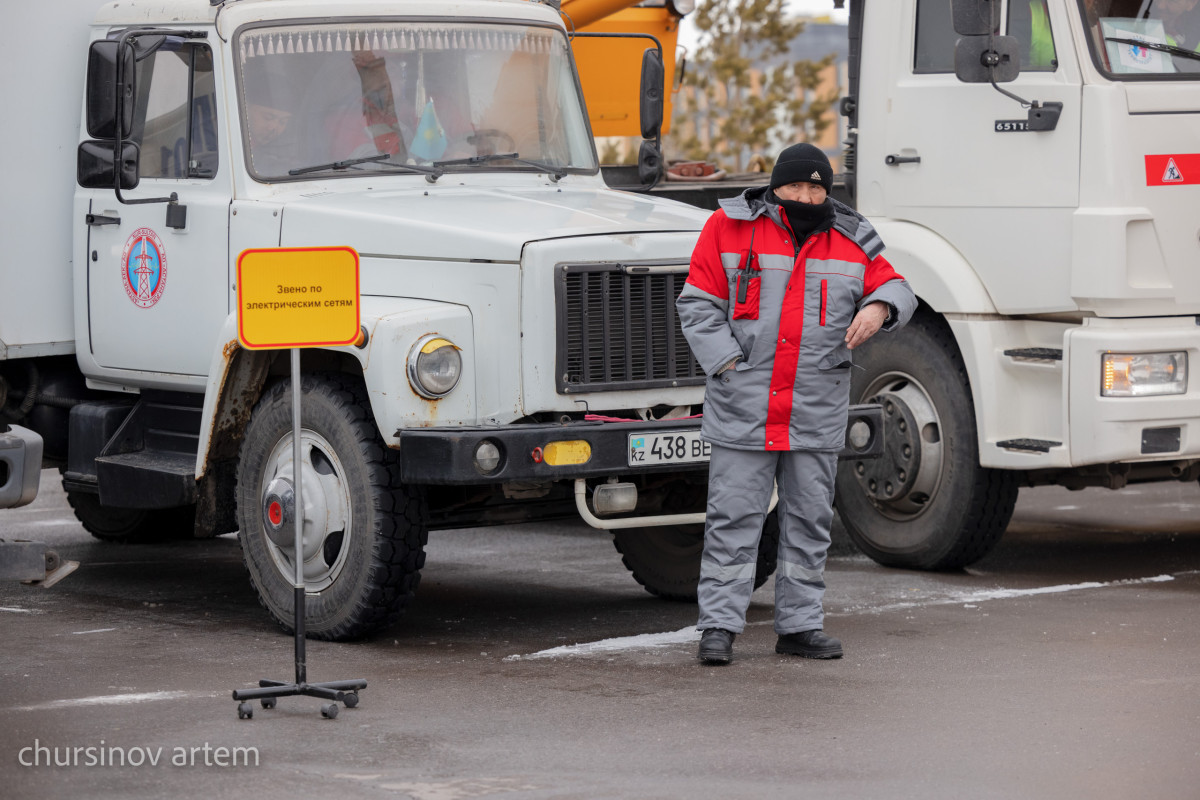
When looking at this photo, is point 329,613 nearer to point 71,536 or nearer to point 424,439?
point 424,439

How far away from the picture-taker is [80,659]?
310 inches

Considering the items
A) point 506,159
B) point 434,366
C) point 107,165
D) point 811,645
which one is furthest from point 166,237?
point 811,645

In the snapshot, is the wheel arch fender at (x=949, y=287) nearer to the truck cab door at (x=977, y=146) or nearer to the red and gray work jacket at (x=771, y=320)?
the truck cab door at (x=977, y=146)

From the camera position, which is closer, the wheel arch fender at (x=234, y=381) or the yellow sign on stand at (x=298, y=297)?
the yellow sign on stand at (x=298, y=297)

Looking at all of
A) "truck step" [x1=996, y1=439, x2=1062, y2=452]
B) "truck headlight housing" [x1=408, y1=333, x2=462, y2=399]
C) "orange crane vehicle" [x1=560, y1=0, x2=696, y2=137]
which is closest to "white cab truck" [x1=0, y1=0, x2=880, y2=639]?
"truck headlight housing" [x1=408, y1=333, x2=462, y2=399]

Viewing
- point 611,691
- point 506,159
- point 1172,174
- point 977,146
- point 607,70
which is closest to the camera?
point 611,691

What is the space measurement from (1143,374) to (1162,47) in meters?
1.50

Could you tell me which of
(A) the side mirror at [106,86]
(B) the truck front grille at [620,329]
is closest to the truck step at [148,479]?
(A) the side mirror at [106,86]

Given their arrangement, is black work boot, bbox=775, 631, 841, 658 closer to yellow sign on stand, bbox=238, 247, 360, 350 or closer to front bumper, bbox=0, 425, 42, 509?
yellow sign on stand, bbox=238, 247, 360, 350

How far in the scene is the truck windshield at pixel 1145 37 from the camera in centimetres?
916

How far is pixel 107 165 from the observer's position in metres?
8.87

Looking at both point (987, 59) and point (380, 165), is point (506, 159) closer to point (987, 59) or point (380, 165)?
point (380, 165)

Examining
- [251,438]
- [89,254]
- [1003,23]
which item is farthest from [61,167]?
[1003,23]

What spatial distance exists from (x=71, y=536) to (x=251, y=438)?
394 centimetres
